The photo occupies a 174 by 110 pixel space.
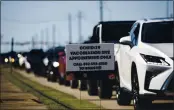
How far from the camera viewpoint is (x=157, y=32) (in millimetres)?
12289

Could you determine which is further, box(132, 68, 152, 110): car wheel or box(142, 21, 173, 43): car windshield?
box(142, 21, 173, 43): car windshield

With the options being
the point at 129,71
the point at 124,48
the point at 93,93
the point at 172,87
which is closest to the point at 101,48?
the point at 124,48

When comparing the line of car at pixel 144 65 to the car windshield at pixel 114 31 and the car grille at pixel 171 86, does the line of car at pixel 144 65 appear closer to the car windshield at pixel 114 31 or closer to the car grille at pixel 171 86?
the car grille at pixel 171 86

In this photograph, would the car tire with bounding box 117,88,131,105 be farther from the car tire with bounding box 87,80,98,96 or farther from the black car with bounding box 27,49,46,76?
the black car with bounding box 27,49,46,76

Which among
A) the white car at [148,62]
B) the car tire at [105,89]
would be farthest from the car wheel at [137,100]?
the car tire at [105,89]

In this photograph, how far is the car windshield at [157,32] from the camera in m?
11.9

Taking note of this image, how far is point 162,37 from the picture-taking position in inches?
472

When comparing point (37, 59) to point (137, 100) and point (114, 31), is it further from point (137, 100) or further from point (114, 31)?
point (137, 100)

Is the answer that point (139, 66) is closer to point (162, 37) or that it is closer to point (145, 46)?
point (145, 46)

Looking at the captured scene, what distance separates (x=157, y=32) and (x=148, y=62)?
173 cm

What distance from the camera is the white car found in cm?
1051

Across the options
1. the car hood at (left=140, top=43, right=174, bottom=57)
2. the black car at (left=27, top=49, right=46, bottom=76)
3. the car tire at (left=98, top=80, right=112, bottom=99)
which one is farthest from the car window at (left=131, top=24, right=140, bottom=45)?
the black car at (left=27, top=49, right=46, bottom=76)

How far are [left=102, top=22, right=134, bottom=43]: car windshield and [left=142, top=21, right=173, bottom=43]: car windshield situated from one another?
582 cm

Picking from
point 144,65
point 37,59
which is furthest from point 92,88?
point 37,59
